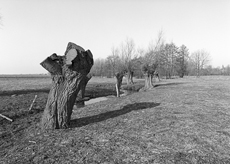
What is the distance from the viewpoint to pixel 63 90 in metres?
4.69

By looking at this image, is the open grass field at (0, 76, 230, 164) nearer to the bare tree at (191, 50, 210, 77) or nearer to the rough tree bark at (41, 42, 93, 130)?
the rough tree bark at (41, 42, 93, 130)

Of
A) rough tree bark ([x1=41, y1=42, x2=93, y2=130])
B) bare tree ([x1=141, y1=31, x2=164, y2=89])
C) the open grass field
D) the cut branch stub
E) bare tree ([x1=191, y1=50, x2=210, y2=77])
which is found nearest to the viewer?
the open grass field

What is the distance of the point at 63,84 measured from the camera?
15.3 feet

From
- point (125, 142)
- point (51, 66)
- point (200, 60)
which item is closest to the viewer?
point (125, 142)

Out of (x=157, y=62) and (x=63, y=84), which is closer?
(x=63, y=84)

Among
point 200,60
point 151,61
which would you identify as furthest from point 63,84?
point 200,60

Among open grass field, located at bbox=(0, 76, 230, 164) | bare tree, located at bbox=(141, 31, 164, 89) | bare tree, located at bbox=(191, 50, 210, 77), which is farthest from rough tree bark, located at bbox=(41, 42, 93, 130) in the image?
bare tree, located at bbox=(191, 50, 210, 77)

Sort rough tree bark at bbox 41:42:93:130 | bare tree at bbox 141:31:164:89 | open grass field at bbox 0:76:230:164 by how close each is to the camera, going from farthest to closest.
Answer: bare tree at bbox 141:31:164:89, rough tree bark at bbox 41:42:93:130, open grass field at bbox 0:76:230:164

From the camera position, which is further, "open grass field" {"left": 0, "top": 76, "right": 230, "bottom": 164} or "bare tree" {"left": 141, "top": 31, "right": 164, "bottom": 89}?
"bare tree" {"left": 141, "top": 31, "right": 164, "bottom": 89}

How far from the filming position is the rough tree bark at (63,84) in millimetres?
4554

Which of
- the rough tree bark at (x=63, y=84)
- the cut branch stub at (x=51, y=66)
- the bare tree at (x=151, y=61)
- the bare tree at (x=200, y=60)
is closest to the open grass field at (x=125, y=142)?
the rough tree bark at (x=63, y=84)

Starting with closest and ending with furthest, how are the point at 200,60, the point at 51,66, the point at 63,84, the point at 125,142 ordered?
the point at 125,142 < the point at 51,66 < the point at 63,84 < the point at 200,60

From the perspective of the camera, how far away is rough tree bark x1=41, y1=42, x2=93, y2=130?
14.9ft

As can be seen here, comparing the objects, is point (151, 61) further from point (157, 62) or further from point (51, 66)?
point (51, 66)
